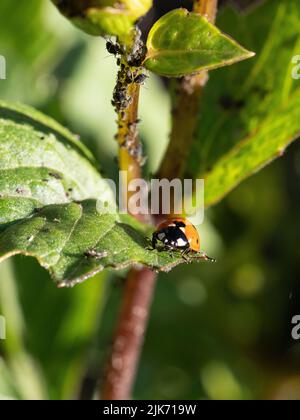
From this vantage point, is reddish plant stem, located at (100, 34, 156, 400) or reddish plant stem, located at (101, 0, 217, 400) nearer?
reddish plant stem, located at (101, 0, 217, 400)

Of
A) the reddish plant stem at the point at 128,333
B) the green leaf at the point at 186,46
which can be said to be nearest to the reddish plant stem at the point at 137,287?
the reddish plant stem at the point at 128,333

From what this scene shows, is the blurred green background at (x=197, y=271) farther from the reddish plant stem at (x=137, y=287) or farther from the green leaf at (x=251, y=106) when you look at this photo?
the green leaf at (x=251, y=106)

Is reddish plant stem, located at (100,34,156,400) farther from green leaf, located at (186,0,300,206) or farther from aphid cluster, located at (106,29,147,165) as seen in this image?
aphid cluster, located at (106,29,147,165)

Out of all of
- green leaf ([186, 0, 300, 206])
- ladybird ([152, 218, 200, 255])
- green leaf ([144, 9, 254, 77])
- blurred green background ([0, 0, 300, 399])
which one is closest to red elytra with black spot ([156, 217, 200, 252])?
ladybird ([152, 218, 200, 255])

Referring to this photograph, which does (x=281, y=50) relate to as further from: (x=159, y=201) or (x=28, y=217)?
(x=28, y=217)

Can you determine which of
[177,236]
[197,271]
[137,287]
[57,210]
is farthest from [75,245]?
[197,271]

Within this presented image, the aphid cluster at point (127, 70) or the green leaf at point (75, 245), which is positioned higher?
the aphid cluster at point (127, 70)
